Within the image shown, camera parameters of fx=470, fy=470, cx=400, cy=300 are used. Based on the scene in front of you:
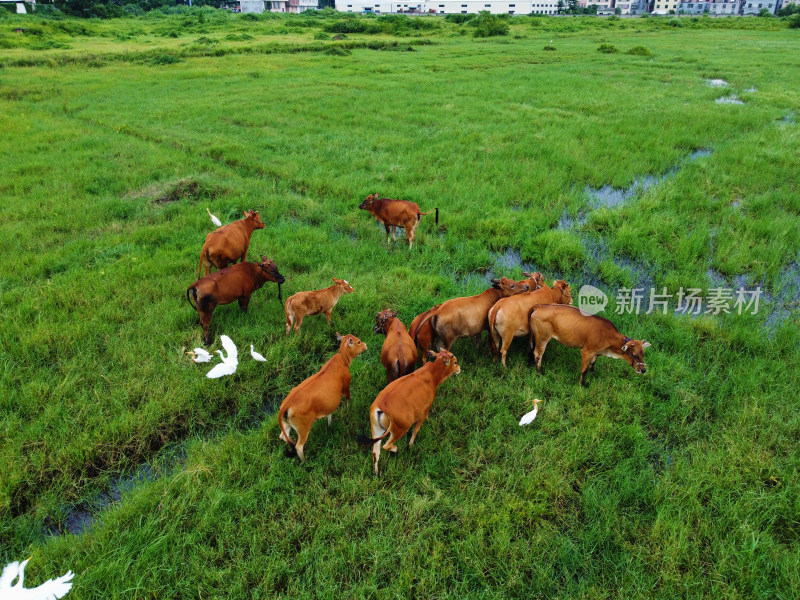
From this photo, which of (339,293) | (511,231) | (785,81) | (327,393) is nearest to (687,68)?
(785,81)

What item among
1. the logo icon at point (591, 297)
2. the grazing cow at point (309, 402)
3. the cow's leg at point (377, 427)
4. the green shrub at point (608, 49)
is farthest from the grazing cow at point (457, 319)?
the green shrub at point (608, 49)

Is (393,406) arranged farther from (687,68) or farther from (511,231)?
(687,68)

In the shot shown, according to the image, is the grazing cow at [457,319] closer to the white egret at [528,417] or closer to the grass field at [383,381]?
the grass field at [383,381]

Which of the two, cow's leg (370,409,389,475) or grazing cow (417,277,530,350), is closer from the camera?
cow's leg (370,409,389,475)

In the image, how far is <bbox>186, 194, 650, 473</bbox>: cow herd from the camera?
372cm

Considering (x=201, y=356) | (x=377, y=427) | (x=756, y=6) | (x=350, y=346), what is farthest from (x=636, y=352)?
(x=756, y=6)

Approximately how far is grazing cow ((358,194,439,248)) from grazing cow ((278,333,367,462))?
11.8ft

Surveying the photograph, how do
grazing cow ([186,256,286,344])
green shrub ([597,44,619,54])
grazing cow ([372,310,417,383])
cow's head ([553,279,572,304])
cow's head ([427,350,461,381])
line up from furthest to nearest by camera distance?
green shrub ([597,44,619,54]) → cow's head ([553,279,572,304]) → grazing cow ([186,256,286,344]) → grazing cow ([372,310,417,383]) → cow's head ([427,350,461,381])

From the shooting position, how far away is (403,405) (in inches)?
146

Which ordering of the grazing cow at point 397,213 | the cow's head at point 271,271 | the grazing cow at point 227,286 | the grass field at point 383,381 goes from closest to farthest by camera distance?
the grass field at point 383,381, the grazing cow at point 227,286, the cow's head at point 271,271, the grazing cow at point 397,213

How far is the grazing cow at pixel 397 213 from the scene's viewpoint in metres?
7.21

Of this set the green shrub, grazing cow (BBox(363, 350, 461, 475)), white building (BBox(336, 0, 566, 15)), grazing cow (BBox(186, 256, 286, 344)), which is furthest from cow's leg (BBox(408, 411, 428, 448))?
white building (BBox(336, 0, 566, 15))

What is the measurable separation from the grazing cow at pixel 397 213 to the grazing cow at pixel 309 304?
2.13m

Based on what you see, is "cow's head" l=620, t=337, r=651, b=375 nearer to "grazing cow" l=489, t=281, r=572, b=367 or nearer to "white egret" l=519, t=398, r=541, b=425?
"grazing cow" l=489, t=281, r=572, b=367
